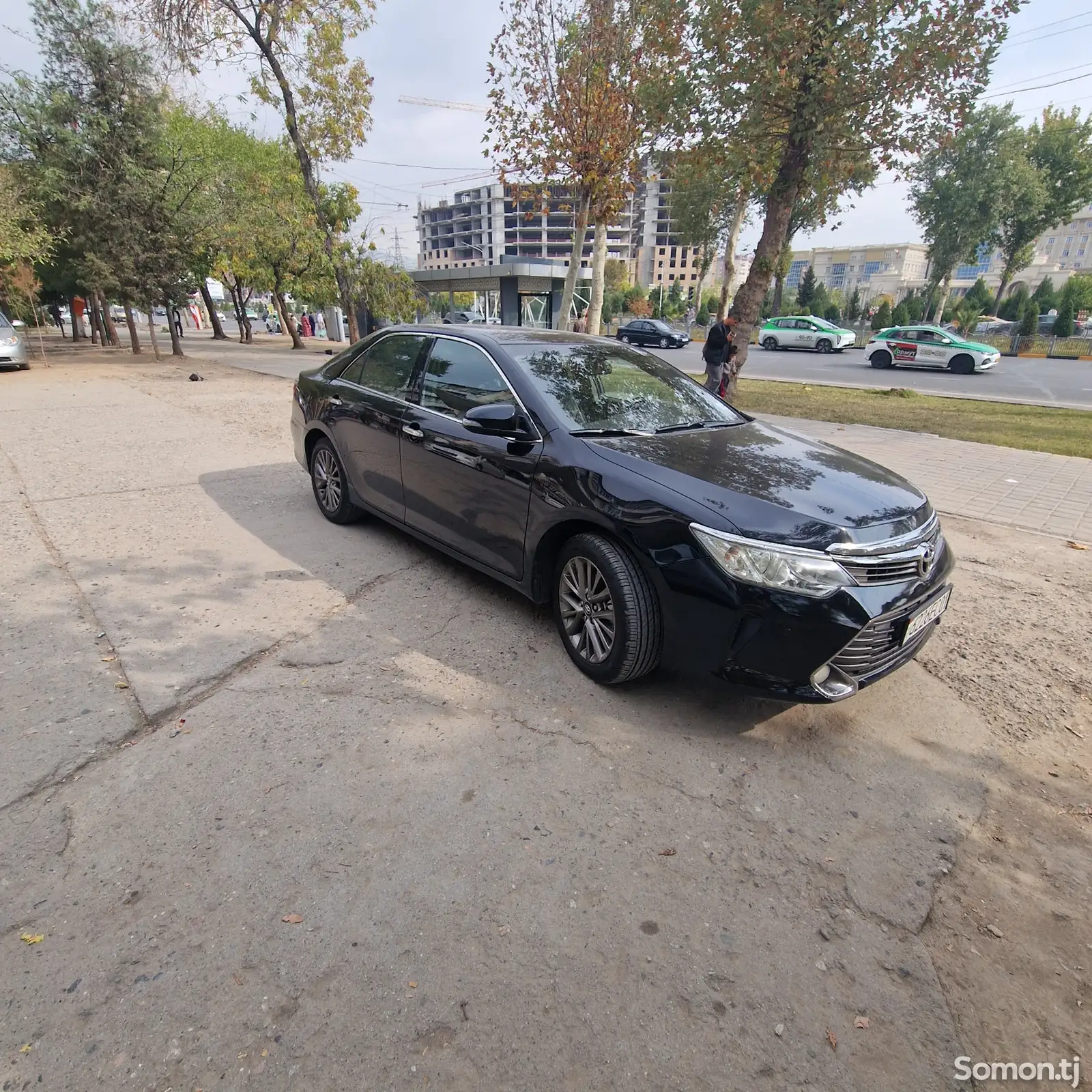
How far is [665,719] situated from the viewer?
3012 millimetres

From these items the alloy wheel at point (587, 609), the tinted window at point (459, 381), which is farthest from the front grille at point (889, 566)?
the tinted window at point (459, 381)

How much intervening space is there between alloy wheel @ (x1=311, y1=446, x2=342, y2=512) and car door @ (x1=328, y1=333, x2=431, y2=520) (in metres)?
0.26

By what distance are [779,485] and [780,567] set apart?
0.57 meters

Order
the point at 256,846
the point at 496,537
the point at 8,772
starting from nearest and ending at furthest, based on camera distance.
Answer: the point at 256,846, the point at 8,772, the point at 496,537

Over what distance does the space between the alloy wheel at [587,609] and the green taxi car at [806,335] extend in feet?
113

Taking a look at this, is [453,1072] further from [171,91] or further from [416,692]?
[171,91]

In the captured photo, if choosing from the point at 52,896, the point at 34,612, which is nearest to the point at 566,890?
the point at 52,896

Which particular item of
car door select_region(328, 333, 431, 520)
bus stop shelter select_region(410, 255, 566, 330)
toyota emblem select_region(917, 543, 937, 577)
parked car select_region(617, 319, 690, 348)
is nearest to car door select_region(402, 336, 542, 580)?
car door select_region(328, 333, 431, 520)

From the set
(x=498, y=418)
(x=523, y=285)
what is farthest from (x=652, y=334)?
(x=498, y=418)

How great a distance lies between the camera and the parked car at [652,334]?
3534 centimetres

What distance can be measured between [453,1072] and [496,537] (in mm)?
2423

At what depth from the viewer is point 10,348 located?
16.8m

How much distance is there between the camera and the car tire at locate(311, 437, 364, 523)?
16.9 ft

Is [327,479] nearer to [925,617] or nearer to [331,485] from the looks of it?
[331,485]
